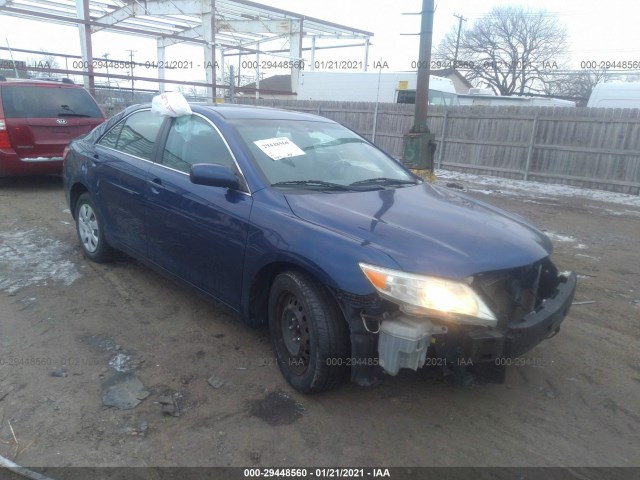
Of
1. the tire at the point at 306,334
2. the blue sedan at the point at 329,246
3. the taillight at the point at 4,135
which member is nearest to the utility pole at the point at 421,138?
the blue sedan at the point at 329,246

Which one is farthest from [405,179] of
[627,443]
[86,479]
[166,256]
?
[86,479]

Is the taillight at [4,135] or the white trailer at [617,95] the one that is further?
the white trailer at [617,95]

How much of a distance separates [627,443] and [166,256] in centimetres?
320

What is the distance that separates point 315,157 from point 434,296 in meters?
1.60

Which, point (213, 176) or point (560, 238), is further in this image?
point (560, 238)

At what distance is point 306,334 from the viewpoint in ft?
9.27

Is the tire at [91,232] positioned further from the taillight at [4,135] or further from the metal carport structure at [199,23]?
the metal carport structure at [199,23]

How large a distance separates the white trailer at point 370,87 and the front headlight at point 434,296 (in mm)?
15230

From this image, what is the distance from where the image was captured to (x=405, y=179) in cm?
395

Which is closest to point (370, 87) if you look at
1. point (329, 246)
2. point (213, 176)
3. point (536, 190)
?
point (536, 190)

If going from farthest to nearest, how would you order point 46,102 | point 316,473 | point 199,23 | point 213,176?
point 199,23 → point 46,102 → point 213,176 → point 316,473

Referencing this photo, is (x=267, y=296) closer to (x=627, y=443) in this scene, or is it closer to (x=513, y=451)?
(x=513, y=451)

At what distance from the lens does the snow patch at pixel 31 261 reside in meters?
4.48

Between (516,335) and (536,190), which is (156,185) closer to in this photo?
(516,335)
